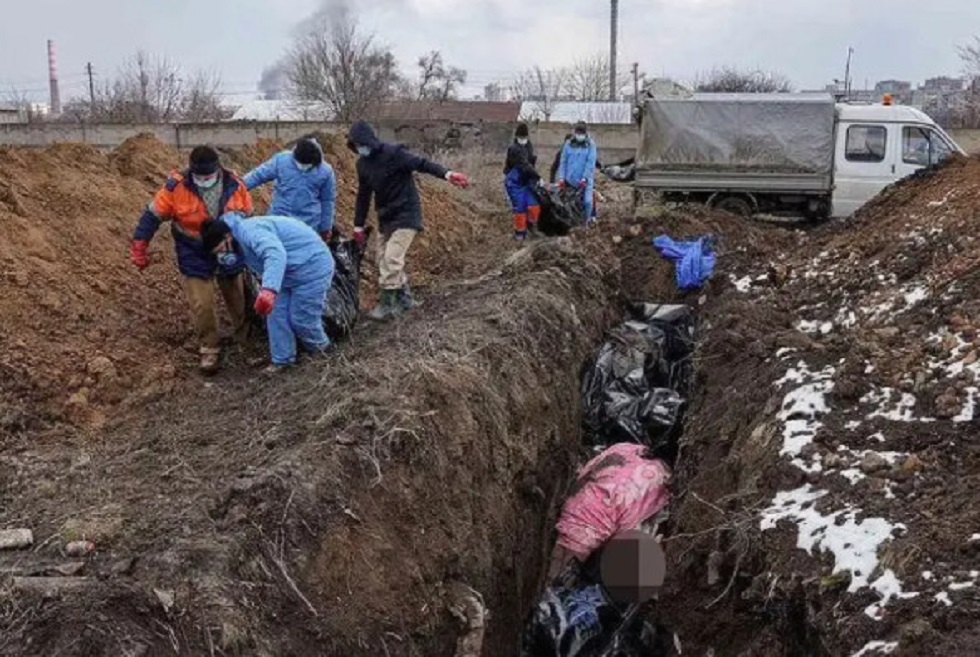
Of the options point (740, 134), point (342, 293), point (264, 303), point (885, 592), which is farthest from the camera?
point (740, 134)

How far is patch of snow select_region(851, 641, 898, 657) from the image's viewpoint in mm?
3156

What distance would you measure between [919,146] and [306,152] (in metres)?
10.6

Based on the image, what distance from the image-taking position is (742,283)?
888 centimetres

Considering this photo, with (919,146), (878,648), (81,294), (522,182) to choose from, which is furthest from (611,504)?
(919,146)

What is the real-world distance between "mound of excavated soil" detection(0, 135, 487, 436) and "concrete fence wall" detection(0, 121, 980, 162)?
15.2 m

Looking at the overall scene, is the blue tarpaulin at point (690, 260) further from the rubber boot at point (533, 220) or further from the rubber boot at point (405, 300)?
the rubber boot at point (405, 300)

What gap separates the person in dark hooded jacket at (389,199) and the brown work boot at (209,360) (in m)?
1.62

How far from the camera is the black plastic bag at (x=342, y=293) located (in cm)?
677

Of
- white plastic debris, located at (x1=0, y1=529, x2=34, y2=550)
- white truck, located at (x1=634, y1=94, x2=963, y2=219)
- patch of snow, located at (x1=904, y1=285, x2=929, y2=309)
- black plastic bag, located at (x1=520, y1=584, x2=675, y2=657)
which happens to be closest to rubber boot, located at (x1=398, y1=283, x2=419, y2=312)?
black plastic bag, located at (x1=520, y1=584, x2=675, y2=657)

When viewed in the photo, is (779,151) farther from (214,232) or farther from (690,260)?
(214,232)

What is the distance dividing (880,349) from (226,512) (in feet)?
12.7

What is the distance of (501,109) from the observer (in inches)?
1740

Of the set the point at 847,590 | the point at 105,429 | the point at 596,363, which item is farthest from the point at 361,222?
the point at 847,590

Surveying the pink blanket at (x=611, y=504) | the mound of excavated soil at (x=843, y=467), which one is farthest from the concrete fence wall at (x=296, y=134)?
the pink blanket at (x=611, y=504)
